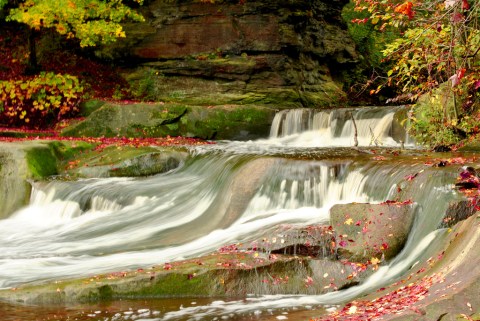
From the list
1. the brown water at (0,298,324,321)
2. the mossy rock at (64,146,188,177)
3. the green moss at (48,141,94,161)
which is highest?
the green moss at (48,141,94,161)

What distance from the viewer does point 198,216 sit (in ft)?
33.5

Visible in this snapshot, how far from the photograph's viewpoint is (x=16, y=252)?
30.8 feet

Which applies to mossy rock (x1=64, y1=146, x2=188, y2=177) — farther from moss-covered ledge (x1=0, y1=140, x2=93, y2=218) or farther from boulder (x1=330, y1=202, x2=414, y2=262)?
boulder (x1=330, y1=202, x2=414, y2=262)

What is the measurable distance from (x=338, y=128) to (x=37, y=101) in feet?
28.3


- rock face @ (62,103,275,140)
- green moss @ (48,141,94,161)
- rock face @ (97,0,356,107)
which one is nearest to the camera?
green moss @ (48,141,94,161)

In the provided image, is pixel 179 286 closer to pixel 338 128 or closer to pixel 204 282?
pixel 204 282

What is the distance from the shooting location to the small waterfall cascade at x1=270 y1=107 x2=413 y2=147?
1430cm

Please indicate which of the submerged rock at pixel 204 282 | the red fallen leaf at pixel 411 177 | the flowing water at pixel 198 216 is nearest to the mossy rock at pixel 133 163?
the flowing water at pixel 198 216

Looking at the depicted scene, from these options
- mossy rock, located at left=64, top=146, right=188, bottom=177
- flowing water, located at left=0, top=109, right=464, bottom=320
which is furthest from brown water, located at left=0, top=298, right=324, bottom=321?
mossy rock, located at left=64, top=146, right=188, bottom=177

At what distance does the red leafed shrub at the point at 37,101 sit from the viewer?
677 inches

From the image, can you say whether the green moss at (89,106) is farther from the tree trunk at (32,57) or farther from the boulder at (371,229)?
the boulder at (371,229)

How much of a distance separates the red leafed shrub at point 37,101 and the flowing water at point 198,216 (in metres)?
5.44

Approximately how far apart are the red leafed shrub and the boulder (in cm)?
1163

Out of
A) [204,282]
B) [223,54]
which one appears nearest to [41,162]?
[204,282]
